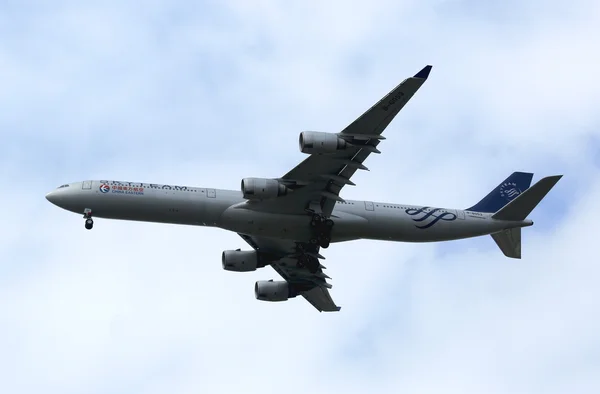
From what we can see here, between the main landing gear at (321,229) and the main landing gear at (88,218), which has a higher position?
the main landing gear at (88,218)

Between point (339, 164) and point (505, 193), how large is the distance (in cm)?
1656

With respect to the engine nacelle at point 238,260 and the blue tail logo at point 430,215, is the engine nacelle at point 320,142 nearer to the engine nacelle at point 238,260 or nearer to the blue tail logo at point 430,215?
the blue tail logo at point 430,215

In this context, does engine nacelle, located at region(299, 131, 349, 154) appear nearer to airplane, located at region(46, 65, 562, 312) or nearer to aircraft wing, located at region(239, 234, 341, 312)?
airplane, located at region(46, 65, 562, 312)

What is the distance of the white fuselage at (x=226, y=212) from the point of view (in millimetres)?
66438

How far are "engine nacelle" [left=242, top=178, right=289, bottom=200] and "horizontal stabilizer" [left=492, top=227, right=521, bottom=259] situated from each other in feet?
58.4

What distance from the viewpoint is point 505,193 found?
7619 cm

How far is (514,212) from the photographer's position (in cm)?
7238

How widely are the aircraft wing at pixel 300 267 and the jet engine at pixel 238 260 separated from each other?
3.13 feet

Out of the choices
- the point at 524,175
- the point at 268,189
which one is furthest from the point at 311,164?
the point at 524,175

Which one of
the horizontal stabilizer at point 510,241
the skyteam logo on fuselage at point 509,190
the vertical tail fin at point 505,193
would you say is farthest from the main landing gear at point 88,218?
the skyteam logo on fuselage at point 509,190

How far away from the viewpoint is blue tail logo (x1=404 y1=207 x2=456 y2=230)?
234 feet

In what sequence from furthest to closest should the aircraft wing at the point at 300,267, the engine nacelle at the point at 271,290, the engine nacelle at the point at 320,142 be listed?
the engine nacelle at the point at 271,290
the aircraft wing at the point at 300,267
the engine nacelle at the point at 320,142

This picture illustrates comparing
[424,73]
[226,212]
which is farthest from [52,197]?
[424,73]

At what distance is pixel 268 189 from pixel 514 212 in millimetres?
18295
